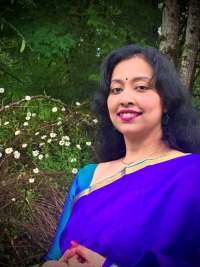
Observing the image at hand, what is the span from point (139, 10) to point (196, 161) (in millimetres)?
3368

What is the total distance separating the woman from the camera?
1.16 metres

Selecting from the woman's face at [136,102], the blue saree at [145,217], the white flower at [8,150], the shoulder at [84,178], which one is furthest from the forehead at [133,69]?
the white flower at [8,150]

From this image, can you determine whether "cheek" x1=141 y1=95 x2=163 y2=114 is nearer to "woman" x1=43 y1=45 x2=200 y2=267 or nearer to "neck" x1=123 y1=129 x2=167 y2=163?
"woman" x1=43 y1=45 x2=200 y2=267

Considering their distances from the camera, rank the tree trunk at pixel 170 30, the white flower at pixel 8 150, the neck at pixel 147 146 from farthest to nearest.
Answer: the tree trunk at pixel 170 30
the white flower at pixel 8 150
the neck at pixel 147 146

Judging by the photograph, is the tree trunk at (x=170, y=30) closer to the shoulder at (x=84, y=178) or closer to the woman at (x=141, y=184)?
the woman at (x=141, y=184)

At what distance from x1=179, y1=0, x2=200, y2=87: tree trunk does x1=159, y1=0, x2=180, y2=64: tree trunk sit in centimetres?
29

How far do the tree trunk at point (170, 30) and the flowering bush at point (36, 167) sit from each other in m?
1.21

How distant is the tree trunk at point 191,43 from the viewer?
145 inches

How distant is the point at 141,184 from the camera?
1.37m

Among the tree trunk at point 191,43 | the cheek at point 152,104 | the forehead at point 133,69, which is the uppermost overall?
the tree trunk at point 191,43

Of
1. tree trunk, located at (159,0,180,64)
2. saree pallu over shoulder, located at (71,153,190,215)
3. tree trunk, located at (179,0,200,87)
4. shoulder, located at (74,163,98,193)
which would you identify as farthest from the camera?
tree trunk, located at (179,0,200,87)

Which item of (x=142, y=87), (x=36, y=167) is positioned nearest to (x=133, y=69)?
(x=142, y=87)

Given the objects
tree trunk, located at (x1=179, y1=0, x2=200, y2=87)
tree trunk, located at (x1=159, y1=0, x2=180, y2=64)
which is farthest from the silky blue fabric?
tree trunk, located at (x1=179, y1=0, x2=200, y2=87)

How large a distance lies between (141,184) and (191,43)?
2949 mm
